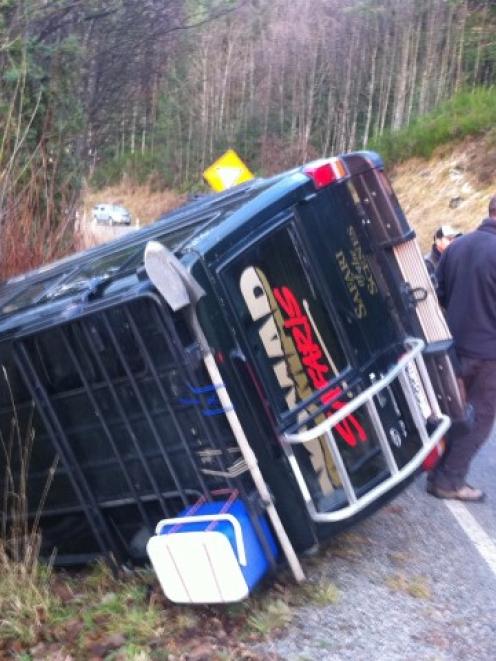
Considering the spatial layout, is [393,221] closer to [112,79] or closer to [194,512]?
[194,512]

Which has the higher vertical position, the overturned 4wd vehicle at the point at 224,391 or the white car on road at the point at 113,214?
the white car on road at the point at 113,214

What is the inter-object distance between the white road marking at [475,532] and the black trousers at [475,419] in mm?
138

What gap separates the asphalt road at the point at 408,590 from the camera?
11.5ft

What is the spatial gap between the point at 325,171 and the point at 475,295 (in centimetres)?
144

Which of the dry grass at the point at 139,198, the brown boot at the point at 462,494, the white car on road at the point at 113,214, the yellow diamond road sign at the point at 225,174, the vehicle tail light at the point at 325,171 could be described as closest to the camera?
the vehicle tail light at the point at 325,171

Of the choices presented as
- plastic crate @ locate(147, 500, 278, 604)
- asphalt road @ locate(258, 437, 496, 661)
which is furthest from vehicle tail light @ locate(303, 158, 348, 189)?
asphalt road @ locate(258, 437, 496, 661)

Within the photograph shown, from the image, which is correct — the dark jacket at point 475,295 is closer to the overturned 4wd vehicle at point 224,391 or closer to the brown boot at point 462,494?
the overturned 4wd vehicle at point 224,391

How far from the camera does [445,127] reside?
22891mm

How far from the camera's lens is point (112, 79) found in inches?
578

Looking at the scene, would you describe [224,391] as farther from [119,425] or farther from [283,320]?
[119,425]

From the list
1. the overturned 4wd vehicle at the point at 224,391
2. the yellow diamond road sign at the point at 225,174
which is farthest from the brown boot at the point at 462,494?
the yellow diamond road sign at the point at 225,174

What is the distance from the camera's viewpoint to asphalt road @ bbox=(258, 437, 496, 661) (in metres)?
3.51

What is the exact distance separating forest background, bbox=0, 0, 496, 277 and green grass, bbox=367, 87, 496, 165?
0.27 feet

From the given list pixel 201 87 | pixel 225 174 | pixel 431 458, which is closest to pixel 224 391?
pixel 431 458
